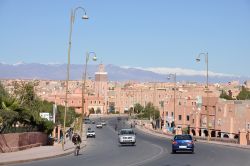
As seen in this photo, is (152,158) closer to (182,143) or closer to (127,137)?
(182,143)

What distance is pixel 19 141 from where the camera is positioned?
42.9 metres

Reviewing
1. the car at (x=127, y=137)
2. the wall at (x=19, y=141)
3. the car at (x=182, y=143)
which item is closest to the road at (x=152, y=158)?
the car at (x=182, y=143)

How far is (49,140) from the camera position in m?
56.1

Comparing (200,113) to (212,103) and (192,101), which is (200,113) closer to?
(212,103)

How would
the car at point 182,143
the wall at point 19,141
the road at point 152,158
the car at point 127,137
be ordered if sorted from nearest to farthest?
the road at point 152,158 → the wall at point 19,141 → the car at point 182,143 → the car at point 127,137

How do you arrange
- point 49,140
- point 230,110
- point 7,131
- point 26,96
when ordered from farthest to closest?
point 230,110 < point 26,96 < point 49,140 < point 7,131

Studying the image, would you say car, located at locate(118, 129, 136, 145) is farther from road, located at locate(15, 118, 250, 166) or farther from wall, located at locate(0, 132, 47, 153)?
road, located at locate(15, 118, 250, 166)

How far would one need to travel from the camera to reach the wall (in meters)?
39.1

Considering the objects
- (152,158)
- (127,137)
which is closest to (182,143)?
(152,158)

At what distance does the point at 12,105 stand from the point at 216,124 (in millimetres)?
76270

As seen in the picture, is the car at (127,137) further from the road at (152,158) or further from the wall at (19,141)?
the road at (152,158)

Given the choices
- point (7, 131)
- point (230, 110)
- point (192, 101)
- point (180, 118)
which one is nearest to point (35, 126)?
point (7, 131)

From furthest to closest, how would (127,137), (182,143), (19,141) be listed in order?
(127,137) < (182,143) < (19,141)

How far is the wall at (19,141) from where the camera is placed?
39125 mm
